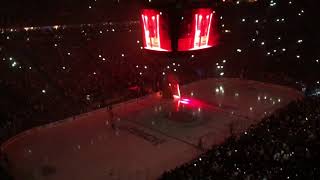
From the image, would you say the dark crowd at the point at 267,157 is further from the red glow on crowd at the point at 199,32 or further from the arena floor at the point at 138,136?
the red glow on crowd at the point at 199,32

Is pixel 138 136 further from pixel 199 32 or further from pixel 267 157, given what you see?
pixel 267 157

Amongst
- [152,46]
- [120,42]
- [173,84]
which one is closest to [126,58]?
[120,42]

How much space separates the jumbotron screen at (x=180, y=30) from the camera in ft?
48.4

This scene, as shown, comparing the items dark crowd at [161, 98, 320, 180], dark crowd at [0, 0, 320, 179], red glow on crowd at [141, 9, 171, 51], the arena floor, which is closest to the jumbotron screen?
red glow on crowd at [141, 9, 171, 51]

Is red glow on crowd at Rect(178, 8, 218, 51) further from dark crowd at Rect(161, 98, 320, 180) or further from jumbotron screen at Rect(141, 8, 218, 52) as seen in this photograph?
dark crowd at Rect(161, 98, 320, 180)

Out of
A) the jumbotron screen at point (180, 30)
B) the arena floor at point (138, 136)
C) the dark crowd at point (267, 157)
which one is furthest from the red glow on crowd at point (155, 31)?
the dark crowd at point (267, 157)

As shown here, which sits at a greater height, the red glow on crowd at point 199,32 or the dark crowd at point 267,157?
the red glow on crowd at point 199,32

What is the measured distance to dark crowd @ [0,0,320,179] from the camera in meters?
18.0

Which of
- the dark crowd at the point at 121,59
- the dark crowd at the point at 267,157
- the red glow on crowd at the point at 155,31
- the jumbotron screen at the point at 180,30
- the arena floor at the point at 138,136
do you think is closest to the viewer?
the dark crowd at the point at 267,157

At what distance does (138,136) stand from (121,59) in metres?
9.91

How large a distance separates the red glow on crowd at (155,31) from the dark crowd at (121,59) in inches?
18.3

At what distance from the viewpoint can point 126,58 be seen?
1005 inches

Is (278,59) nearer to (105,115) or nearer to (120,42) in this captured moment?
(120,42)

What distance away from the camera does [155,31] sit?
51.4 ft
